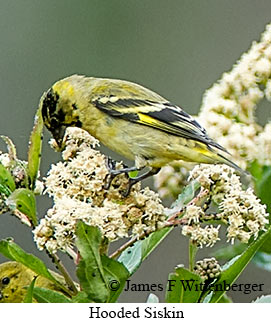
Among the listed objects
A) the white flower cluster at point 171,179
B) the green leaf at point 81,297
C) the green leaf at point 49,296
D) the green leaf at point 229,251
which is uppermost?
the white flower cluster at point 171,179

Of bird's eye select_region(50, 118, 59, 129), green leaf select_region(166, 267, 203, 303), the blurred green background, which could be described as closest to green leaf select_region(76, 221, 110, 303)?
green leaf select_region(166, 267, 203, 303)

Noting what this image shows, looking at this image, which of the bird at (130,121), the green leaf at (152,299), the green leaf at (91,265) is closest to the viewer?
the green leaf at (91,265)

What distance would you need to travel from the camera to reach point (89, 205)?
0.95 meters

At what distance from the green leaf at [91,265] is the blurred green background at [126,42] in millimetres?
854

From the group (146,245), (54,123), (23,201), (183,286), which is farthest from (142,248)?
(54,123)

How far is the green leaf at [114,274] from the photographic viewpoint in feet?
3.09

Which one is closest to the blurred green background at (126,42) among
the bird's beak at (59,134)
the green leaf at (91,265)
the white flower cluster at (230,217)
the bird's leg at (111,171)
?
the bird's beak at (59,134)

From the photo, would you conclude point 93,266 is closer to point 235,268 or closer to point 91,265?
point 91,265

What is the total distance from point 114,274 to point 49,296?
97 millimetres

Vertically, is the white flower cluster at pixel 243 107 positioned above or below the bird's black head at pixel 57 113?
above

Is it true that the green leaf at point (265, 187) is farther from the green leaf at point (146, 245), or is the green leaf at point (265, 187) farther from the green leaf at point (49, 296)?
the green leaf at point (49, 296)

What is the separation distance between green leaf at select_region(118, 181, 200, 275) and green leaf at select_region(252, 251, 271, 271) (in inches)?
12.2

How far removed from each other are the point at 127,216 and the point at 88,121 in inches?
21.9

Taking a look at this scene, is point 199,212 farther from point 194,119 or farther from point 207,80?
point 207,80
